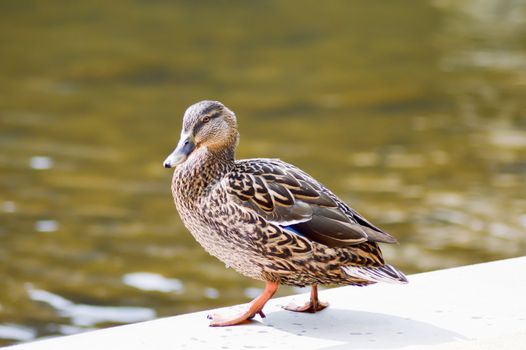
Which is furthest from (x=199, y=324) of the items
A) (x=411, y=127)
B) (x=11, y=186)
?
(x=411, y=127)

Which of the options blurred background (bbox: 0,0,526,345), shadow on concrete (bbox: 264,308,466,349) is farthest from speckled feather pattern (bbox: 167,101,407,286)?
blurred background (bbox: 0,0,526,345)

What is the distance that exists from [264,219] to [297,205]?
116mm

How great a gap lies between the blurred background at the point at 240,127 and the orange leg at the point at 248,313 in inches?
93.1

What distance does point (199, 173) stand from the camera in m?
3.66

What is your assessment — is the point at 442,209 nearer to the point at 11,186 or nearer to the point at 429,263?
the point at 429,263

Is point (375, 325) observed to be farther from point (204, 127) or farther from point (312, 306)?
point (204, 127)

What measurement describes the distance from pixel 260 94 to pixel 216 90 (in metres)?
0.47

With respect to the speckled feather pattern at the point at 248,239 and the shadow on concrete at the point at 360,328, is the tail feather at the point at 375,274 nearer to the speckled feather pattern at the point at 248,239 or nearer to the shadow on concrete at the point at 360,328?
the speckled feather pattern at the point at 248,239

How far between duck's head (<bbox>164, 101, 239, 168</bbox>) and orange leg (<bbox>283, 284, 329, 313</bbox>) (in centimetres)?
62

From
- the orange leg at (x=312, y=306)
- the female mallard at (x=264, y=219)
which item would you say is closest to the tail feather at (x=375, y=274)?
the female mallard at (x=264, y=219)

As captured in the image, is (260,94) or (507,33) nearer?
(260,94)

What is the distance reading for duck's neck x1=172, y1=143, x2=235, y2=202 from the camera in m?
3.66

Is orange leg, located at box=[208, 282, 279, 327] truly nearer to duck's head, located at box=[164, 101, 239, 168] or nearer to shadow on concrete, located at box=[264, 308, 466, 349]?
shadow on concrete, located at box=[264, 308, 466, 349]

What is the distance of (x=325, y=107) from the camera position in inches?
436
